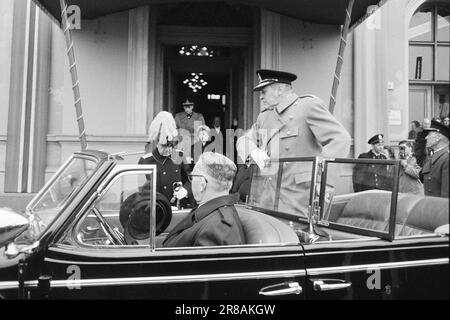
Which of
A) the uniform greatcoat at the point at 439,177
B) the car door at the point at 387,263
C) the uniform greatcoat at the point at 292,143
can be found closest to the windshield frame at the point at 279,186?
the uniform greatcoat at the point at 292,143

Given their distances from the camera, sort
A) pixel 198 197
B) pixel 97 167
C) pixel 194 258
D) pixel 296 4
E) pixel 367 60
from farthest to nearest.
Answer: pixel 367 60, pixel 296 4, pixel 198 197, pixel 97 167, pixel 194 258

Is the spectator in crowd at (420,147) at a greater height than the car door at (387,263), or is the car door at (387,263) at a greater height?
the spectator in crowd at (420,147)

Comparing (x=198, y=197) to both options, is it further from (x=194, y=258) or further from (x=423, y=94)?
(x=423, y=94)

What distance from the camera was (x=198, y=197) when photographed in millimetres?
2578

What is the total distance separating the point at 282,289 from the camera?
6.79ft

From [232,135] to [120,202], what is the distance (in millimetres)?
6179

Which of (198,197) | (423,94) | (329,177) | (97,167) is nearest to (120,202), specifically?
(97,167)

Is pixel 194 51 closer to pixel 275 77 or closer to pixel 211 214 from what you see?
pixel 275 77

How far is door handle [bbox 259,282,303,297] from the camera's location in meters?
2.06

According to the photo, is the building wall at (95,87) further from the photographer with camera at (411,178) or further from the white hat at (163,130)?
the photographer with camera at (411,178)

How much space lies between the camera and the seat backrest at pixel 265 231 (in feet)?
7.34

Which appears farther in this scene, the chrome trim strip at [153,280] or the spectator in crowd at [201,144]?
the spectator in crowd at [201,144]

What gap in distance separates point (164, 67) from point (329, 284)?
7.78 meters

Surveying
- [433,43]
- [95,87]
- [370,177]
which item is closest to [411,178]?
[370,177]
